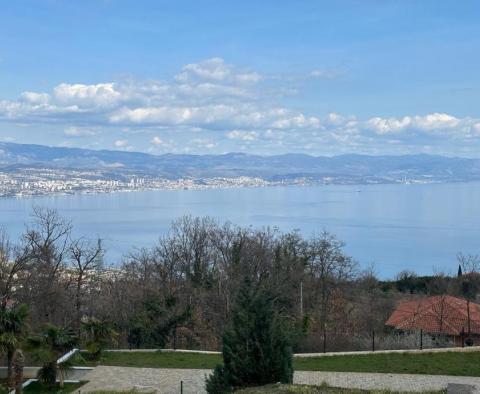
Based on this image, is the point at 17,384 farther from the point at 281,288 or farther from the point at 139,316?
the point at 281,288

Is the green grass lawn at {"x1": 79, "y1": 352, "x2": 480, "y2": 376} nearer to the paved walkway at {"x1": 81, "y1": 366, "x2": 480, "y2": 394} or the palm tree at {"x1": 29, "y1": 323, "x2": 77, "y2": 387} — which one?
the paved walkway at {"x1": 81, "y1": 366, "x2": 480, "y2": 394}

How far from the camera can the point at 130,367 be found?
54.9ft

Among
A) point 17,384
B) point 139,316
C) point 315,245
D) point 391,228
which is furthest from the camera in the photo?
point 391,228

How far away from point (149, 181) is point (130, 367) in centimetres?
17750

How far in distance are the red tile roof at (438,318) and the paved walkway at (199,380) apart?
9730 millimetres

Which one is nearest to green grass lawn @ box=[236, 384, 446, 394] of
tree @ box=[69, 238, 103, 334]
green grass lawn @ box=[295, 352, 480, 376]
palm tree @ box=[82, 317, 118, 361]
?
green grass lawn @ box=[295, 352, 480, 376]

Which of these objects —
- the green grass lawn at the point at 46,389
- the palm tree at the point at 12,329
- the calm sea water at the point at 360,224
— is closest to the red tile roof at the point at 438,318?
the green grass lawn at the point at 46,389

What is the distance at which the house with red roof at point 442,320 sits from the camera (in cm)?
2377

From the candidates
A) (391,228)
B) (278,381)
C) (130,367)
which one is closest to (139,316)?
(130,367)

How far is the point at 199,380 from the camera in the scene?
14.8 metres

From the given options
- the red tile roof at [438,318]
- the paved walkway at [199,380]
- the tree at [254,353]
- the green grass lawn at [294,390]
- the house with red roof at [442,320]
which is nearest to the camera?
the green grass lawn at [294,390]

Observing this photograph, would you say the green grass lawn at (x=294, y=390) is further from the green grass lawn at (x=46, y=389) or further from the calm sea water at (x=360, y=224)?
the calm sea water at (x=360, y=224)

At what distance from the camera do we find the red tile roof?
24.2 metres

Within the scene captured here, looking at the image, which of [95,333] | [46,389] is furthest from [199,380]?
[46,389]
